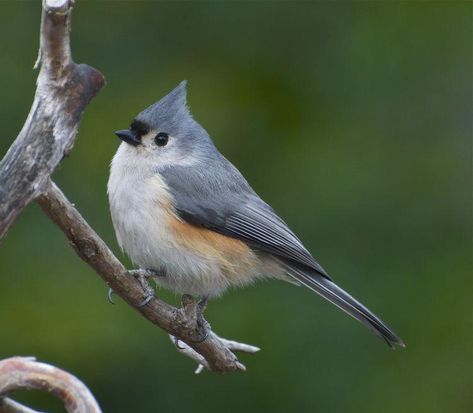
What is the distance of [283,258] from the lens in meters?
3.67

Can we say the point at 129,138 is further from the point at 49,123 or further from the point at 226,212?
the point at 49,123

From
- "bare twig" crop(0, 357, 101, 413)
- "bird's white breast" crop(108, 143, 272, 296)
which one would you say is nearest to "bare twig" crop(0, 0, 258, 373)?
"bare twig" crop(0, 357, 101, 413)

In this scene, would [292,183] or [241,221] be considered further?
[292,183]

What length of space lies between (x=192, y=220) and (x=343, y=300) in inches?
24.4

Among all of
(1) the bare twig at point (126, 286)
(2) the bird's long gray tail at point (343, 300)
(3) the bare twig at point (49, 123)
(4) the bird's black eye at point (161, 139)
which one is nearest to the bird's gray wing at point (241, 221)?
(2) the bird's long gray tail at point (343, 300)

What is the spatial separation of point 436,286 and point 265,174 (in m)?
1.15

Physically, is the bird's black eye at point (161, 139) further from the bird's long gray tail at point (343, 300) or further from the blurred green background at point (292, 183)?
the blurred green background at point (292, 183)

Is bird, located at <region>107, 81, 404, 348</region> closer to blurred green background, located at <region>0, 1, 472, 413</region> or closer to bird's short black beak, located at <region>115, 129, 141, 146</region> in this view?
bird's short black beak, located at <region>115, 129, 141, 146</region>

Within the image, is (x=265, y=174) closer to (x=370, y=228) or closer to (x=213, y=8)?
(x=370, y=228)

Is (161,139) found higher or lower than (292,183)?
lower

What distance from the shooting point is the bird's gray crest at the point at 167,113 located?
3617 mm

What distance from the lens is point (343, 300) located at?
357 centimetres

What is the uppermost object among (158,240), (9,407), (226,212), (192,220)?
(226,212)

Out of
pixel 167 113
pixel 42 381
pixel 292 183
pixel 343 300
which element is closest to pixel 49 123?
pixel 42 381
